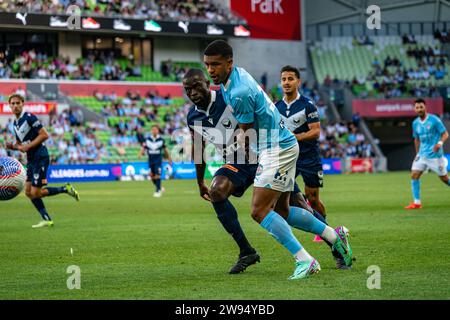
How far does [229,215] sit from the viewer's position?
1022cm

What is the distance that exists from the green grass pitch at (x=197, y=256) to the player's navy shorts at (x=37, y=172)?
0.94 metres

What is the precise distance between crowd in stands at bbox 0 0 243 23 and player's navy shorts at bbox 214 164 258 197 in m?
41.4

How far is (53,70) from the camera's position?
53062mm

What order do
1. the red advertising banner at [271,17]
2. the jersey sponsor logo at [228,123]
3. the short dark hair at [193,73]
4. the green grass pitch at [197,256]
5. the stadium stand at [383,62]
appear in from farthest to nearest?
the stadium stand at [383,62] → the red advertising banner at [271,17] → the jersey sponsor logo at [228,123] → the short dark hair at [193,73] → the green grass pitch at [197,256]

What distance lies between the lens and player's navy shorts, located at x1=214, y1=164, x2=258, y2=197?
10.1m

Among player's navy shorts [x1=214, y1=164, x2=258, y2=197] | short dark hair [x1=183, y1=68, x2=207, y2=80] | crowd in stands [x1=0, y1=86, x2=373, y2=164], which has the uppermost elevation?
short dark hair [x1=183, y1=68, x2=207, y2=80]

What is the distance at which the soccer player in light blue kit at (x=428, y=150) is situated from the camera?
20984 mm

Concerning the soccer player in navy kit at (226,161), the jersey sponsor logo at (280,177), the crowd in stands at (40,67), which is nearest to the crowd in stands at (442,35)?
the crowd in stands at (40,67)

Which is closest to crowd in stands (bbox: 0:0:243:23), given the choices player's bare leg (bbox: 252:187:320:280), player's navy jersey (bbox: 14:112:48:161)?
player's navy jersey (bbox: 14:112:48:161)

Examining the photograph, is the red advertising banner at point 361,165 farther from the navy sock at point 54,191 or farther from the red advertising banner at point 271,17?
the navy sock at point 54,191

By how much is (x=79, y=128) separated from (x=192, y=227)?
33158 mm

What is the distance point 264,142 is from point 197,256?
3.12m

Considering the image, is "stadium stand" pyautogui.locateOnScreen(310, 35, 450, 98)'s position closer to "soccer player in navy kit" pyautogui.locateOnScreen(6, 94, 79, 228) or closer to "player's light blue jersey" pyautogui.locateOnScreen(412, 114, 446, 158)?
"player's light blue jersey" pyautogui.locateOnScreen(412, 114, 446, 158)

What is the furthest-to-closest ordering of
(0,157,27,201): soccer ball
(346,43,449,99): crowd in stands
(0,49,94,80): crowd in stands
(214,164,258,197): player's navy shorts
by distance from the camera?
1. (346,43,449,99): crowd in stands
2. (0,49,94,80): crowd in stands
3. (0,157,27,201): soccer ball
4. (214,164,258,197): player's navy shorts
